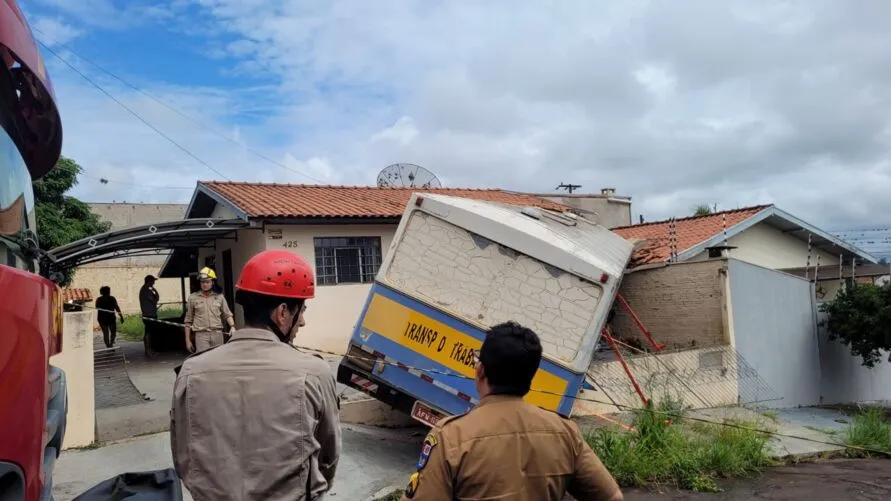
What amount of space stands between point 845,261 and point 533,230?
1491 centimetres

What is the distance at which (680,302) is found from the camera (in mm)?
11859

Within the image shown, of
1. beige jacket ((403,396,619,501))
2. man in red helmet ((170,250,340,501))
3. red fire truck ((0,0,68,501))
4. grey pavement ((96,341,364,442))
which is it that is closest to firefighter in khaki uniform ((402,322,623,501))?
beige jacket ((403,396,619,501))

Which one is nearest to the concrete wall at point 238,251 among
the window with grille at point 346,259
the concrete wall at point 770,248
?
the window with grille at point 346,259

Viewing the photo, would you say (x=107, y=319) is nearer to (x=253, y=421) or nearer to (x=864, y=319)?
(x=253, y=421)

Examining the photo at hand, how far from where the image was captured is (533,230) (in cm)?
648

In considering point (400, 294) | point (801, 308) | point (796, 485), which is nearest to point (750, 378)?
point (801, 308)

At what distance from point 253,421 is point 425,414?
435 cm

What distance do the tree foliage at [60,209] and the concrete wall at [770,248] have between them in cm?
1667

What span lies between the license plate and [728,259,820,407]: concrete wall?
6.67 m

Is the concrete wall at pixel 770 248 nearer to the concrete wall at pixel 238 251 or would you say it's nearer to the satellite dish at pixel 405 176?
the satellite dish at pixel 405 176

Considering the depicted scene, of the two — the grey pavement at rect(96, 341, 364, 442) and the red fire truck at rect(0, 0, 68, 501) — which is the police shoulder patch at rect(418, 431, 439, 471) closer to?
the red fire truck at rect(0, 0, 68, 501)

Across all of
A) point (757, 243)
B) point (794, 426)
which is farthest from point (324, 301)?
point (757, 243)

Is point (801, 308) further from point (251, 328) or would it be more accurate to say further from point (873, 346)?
point (251, 328)

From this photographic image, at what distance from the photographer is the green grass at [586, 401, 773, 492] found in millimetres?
6199
